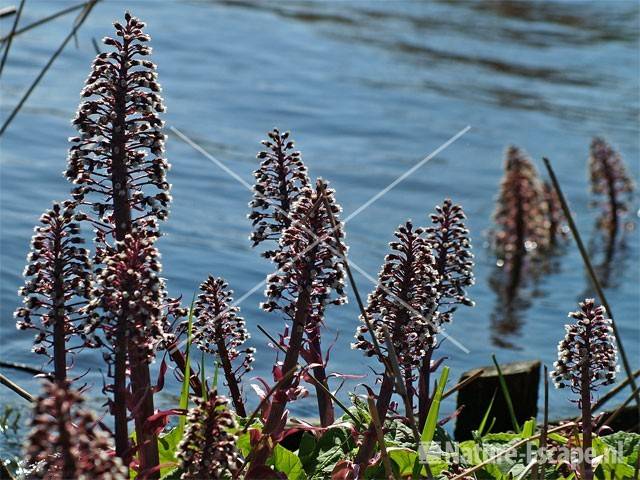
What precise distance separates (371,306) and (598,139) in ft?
27.4

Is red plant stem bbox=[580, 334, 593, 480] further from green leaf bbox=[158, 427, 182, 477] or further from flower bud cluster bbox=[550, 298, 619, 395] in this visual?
green leaf bbox=[158, 427, 182, 477]

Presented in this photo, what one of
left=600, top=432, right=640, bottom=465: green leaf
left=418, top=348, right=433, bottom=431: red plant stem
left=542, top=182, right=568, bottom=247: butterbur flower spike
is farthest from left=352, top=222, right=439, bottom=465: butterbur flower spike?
left=542, top=182, right=568, bottom=247: butterbur flower spike

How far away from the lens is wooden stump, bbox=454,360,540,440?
5.13 metres

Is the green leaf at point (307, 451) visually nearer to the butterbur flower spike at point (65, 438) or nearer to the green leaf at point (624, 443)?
the green leaf at point (624, 443)

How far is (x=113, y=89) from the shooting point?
10.7 feet

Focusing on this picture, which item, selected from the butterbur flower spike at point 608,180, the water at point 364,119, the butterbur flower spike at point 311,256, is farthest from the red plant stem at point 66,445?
the butterbur flower spike at point 608,180

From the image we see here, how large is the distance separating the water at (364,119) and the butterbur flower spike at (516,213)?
0.23 m

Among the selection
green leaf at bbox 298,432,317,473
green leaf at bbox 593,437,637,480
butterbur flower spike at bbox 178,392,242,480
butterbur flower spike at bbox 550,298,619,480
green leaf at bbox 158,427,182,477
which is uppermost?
butterbur flower spike at bbox 550,298,619,480

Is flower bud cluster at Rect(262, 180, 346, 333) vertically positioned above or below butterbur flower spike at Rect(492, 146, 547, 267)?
above

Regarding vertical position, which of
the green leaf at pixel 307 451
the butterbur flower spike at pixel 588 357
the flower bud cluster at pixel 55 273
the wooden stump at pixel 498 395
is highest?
the flower bud cluster at pixel 55 273

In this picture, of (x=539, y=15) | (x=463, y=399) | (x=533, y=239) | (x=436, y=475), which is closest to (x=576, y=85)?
(x=539, y=15)

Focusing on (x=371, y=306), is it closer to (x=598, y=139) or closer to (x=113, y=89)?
(x=113, y=89)

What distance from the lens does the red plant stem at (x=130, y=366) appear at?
3.06 metres

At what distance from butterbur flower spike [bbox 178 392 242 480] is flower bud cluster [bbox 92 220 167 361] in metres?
0.23
